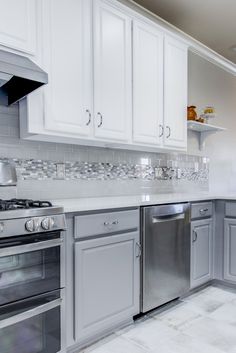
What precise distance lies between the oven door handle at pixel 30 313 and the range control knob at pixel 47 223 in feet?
1.32

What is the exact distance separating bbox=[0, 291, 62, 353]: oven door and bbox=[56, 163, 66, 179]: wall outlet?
0.94m

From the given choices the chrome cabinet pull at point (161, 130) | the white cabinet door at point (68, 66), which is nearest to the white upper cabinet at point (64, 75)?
the white cabinet door at point (68, 66)

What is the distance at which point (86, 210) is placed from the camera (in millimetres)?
1776

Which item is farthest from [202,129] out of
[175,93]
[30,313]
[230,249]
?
[30,313]

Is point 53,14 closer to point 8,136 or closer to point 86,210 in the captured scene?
point 8,136

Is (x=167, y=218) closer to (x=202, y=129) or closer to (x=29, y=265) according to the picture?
(x=29, y=265)

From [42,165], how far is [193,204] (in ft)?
4.39

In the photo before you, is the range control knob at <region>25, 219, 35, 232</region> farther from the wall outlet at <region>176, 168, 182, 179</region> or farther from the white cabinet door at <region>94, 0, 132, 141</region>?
the wall outlet at <region>176, 168, 182, 179</region>

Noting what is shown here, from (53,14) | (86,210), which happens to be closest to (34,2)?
(53,14)

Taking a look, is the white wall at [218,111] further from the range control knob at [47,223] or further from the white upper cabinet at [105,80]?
the range control knob at [47,223]

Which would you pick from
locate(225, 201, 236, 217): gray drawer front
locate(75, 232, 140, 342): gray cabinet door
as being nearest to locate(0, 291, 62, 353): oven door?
locate(75, 232, 140, 342): gray cabinet door

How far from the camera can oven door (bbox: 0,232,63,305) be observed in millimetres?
1398

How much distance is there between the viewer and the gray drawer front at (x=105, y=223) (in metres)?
1.77

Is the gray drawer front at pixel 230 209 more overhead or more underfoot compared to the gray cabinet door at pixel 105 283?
more overhead
